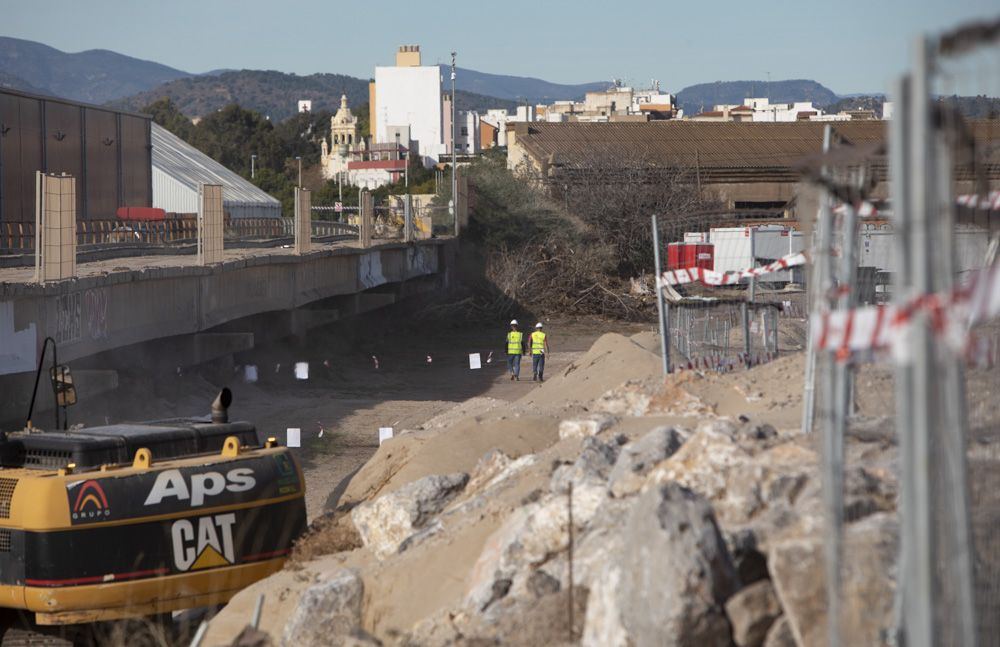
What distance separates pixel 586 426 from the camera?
40.8ft

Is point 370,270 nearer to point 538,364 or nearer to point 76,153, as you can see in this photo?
point 76,153

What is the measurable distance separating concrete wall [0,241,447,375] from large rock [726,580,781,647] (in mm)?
13987

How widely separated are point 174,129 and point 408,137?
1184 inches

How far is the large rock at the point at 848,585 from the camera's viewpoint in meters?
5.91

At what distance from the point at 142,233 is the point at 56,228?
59.7 ft

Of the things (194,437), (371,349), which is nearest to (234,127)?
(371,349)

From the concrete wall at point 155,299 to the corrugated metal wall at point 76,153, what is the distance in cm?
829

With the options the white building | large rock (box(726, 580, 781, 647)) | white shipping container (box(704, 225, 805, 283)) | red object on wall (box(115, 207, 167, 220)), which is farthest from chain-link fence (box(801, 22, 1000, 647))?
the white building

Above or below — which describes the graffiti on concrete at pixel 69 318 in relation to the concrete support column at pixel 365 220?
below

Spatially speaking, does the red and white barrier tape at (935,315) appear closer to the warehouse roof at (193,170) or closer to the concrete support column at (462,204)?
the concrete support column at (462,204)

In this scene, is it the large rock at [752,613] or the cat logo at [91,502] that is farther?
the cat logo at [91,502]

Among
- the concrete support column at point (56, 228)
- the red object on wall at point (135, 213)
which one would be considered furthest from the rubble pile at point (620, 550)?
the red object on wall at point (135, 213)

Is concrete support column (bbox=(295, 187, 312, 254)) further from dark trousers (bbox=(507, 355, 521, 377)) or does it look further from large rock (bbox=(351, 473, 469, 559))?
large rock (bbox=(351, 473, 469, 559))

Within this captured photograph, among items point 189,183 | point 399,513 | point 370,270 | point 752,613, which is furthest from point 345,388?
point 189,183
